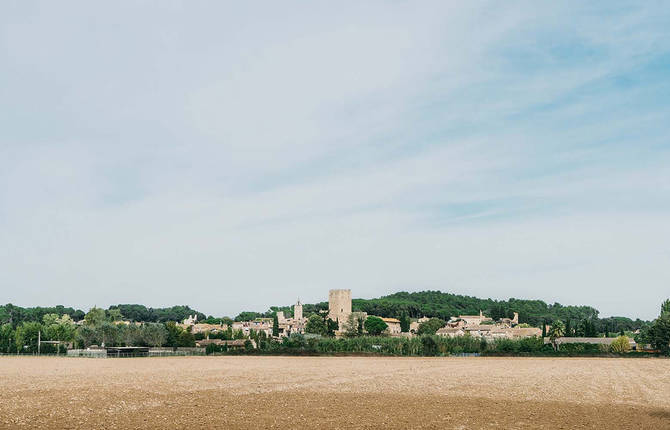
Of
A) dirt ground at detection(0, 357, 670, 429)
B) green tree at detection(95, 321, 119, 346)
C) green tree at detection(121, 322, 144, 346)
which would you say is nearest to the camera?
dirt ground at detection(0, 357, 670, 429)

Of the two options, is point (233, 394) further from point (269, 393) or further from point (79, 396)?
point (79, 396)

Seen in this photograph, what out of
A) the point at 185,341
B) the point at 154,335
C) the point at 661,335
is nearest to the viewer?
the point at 661,335

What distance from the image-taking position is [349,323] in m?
197

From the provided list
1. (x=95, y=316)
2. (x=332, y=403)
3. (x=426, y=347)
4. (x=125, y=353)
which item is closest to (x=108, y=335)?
(x=125, y=353)

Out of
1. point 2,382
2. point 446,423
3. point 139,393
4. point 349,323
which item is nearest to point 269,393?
point 139,393

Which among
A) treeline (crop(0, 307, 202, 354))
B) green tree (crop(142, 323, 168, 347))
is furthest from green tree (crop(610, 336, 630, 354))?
green tree (crop(142, 323, 168, 347))

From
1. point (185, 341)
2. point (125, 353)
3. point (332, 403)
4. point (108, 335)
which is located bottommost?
point (125, 353)

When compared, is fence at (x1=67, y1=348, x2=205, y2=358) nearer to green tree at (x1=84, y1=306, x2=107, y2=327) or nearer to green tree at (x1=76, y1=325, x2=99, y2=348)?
green tree at (x1=76, y1=325, x2=99, y2=348)

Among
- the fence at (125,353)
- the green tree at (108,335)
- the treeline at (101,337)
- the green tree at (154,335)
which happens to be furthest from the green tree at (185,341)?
the fence at (125,353)

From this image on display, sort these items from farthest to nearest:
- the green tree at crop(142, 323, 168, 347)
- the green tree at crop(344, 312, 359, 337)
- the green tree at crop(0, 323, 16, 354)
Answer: the green tree at crop(344, 312, 359, 337), the green tree at crop(0, 323, 16, 354), the green tree at crop(142, 323, 168, 347)

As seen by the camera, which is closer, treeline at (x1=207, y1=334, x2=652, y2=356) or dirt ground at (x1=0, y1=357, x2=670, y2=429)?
dirt ground at (x1=0, y1=357, x2=670, y2=429)

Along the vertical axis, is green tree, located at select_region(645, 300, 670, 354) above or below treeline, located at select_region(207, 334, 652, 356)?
above

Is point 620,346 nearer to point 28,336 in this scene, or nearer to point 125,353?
point 125,353

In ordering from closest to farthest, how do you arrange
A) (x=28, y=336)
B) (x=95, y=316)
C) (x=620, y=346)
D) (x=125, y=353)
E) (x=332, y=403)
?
(x=332, y=403)
(x=125, y=353)
(x=620, y=346)
(x=28, y=336)
(x=95, y=316)
